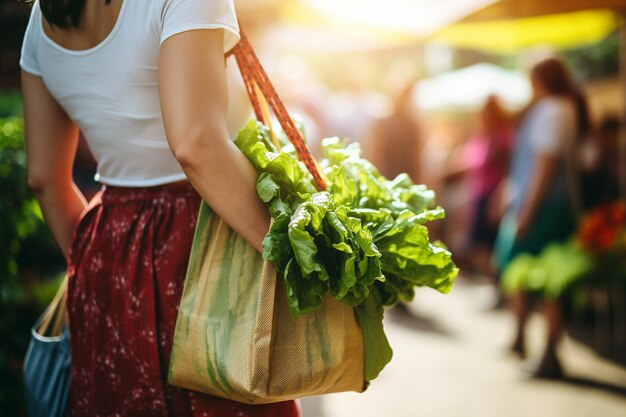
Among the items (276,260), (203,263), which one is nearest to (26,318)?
(203,263)

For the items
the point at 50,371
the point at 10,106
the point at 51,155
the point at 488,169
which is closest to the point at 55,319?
the point at 50,371

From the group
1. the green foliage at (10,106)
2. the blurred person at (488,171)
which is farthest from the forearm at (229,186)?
the blurred person at (488,171)

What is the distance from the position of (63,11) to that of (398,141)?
5.64 meters

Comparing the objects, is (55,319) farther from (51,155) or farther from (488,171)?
(488,171)

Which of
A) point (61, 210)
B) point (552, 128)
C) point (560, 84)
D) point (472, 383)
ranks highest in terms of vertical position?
point (61, 210)

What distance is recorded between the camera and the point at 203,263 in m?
1.62

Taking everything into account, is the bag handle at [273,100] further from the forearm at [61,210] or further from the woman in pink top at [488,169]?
the woman in pink top at [488,169]

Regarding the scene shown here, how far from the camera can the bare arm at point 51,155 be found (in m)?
1.91

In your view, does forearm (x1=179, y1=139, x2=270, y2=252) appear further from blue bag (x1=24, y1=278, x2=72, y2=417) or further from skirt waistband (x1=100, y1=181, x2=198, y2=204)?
blue bag (x1=24, y1=278, x2=72, y2=417)

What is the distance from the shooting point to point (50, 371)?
77.4 inches

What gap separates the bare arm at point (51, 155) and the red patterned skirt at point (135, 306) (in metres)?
0.21

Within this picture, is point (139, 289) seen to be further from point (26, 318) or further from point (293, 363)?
point (26, 318)

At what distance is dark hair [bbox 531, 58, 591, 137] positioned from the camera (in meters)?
5.04

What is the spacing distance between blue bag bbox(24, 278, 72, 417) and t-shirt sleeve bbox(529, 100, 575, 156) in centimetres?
369
